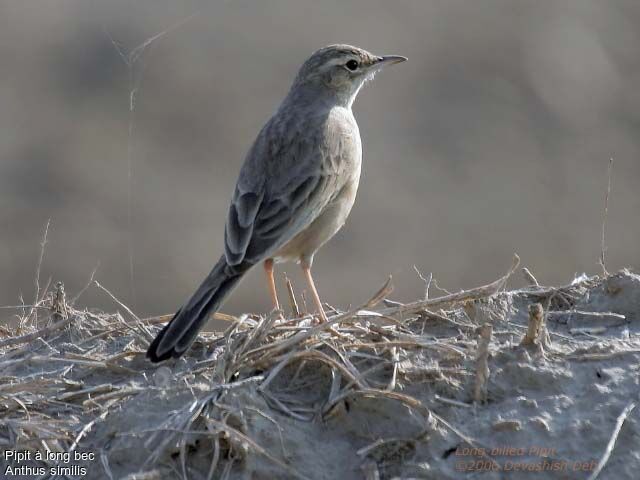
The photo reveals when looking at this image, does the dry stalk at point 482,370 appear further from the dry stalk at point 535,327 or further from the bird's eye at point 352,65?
the bird's eye at point 352,65

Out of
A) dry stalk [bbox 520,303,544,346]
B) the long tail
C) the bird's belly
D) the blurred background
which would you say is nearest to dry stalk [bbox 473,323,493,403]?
dry stalk [bbox 520,303,544,346]

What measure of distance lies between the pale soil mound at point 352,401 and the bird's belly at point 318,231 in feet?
3.27

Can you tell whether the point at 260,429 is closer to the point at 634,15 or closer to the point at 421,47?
the point at 421,47

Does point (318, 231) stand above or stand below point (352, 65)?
below

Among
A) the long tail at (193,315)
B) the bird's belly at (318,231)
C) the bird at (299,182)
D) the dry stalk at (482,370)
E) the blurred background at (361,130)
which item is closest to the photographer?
the dry stalk at (482,370)

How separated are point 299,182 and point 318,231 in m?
0.33

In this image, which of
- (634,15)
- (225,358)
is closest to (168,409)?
(225,358)

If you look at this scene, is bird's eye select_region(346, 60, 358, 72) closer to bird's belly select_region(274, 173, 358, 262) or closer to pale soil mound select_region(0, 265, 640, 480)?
bird's belly select_region(274, 173, 358, 262)

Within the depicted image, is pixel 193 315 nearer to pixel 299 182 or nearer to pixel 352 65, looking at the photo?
pixel 299 182

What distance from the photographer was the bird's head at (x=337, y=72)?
27.2ft

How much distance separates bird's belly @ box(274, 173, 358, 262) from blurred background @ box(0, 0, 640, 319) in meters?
6.08

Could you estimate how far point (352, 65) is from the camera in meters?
8.36

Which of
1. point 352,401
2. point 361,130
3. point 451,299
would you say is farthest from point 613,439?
point 361,130

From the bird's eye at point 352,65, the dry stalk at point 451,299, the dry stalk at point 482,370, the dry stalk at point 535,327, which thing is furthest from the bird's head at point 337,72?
the dry stalk at point 482,370
